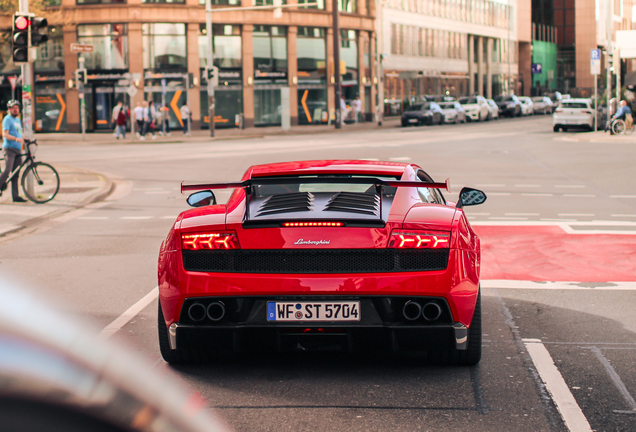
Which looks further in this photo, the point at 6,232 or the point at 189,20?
the point at 189,20

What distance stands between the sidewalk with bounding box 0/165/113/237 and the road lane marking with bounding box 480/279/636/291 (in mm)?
7476

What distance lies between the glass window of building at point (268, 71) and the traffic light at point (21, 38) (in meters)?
38.6

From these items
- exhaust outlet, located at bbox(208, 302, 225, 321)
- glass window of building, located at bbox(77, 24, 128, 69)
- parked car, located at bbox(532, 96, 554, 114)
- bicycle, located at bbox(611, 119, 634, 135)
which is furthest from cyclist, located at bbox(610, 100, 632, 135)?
parked car, located at bbox(532, 96, 554, 114)

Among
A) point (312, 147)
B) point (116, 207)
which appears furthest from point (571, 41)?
point (116, 207)

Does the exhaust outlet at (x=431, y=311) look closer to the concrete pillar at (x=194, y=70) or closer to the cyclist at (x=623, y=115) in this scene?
the cyclist at (x=623, y=115)

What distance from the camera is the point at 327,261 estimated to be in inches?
186

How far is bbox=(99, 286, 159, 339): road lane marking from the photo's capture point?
6271 millimetres

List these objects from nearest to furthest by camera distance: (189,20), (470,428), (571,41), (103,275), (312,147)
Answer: (470,428)
(103,275)
(312,147)
(189,20)
(571,41)

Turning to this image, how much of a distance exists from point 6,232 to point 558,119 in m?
35.3

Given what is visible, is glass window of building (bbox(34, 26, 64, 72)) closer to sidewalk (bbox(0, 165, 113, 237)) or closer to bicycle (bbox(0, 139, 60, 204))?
sidewalk (bbox(0, 165, 113, 237))

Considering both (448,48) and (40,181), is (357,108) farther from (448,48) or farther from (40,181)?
(40,181)

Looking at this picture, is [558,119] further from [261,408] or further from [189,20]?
[261,408]

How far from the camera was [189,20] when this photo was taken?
5356 centimetres

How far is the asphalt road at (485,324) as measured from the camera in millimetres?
4336
